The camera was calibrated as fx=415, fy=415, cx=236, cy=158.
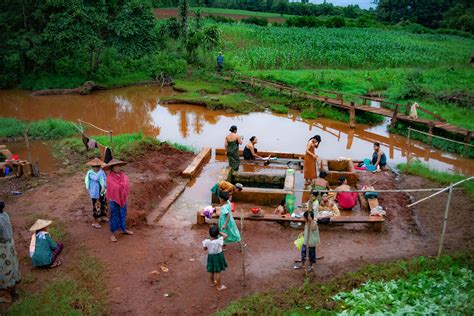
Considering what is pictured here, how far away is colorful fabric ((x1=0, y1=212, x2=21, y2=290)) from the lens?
6.03 m

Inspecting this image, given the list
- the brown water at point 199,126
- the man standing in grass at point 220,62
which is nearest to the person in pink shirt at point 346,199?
the brown water at point 199,126

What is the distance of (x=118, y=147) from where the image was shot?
513 inches

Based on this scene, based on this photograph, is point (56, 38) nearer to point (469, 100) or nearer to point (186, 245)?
point (186, 245)

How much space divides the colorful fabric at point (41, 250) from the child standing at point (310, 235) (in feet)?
14.2

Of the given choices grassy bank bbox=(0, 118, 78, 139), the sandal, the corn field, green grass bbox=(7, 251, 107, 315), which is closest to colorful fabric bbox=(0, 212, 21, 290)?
green grass bbox=(7, 251, 107, 315)

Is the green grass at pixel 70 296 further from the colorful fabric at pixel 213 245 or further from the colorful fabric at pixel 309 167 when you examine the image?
the colorful fabric at pixel 309 167

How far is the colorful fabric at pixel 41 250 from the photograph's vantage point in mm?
6875

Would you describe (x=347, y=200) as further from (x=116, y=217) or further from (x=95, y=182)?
(x=95, y=182)

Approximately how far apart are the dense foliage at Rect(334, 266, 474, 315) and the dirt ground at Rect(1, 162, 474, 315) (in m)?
0.99

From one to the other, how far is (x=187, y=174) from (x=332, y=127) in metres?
8.62

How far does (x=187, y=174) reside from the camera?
11.7 metres

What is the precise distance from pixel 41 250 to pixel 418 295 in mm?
5918

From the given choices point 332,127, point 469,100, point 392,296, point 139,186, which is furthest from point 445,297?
point 469,100

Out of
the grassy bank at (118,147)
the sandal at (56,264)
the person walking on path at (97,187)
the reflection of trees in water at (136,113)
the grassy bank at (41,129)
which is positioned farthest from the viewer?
the reflection of trees in water at (136,113)
